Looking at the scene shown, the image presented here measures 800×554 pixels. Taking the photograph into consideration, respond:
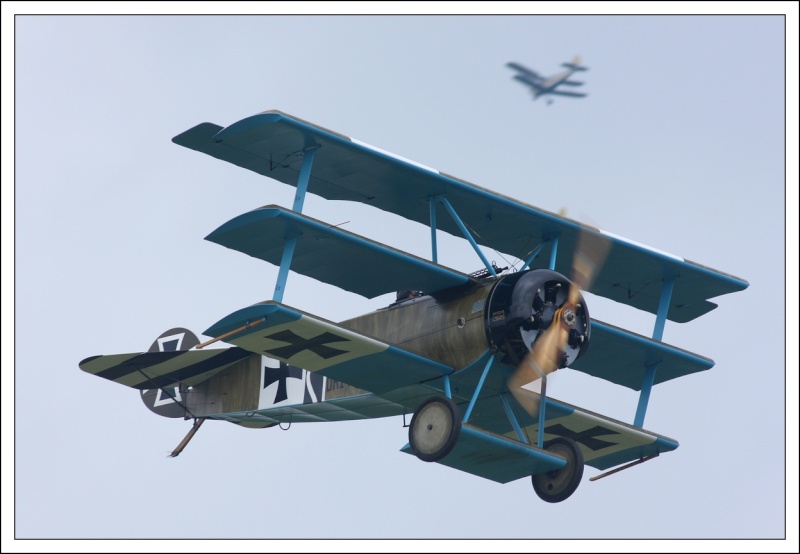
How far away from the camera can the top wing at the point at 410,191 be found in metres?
21.4

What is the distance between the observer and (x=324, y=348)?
20844mm

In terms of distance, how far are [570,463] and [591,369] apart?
8.97ft

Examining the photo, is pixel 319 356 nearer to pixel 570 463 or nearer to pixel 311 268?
pixel 311 268

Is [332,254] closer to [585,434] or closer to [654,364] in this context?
[585,434]

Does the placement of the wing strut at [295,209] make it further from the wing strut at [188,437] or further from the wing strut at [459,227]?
the wing strut at [188,437]

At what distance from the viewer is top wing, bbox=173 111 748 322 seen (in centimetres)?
2136

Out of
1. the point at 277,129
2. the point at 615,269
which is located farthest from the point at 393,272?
the point at 615,269

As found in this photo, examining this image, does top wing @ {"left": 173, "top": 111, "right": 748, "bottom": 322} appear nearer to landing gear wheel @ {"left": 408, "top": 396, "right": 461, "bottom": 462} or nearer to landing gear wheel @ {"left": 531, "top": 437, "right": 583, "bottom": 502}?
landing gear wheel @ {"left": 531, "top": 437, "right": 583, "bottom": 502}

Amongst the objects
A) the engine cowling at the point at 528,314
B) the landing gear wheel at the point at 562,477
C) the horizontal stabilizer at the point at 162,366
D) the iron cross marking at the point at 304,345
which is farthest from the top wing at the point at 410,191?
the horizontal stabilizer at the point at 162,366

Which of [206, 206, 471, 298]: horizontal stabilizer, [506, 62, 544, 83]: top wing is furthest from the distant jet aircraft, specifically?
[206, 206, 471, 298]: horizontal stabilizer

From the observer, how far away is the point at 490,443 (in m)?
20.7

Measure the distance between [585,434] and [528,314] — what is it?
13.6ft

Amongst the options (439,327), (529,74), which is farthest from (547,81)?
(439,327)

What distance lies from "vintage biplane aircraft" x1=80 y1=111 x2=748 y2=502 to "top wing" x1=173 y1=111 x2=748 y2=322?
0.09 feet
